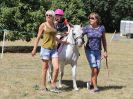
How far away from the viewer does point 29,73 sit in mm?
14266

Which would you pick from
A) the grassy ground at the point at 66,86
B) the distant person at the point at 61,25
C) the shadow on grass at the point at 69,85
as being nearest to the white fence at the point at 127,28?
the grassy ground at the point at 66,86

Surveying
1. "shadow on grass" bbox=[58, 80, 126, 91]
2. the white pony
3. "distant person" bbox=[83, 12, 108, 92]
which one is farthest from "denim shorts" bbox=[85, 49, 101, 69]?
"shadow on grass" bbox=[58, 80, 126, 91]

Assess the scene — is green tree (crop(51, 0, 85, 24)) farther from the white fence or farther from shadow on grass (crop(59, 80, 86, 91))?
shadow on grass (crop(59, 80, 86, 91))

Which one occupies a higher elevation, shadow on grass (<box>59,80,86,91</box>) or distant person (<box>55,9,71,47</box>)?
distant person (<box>55,9,71,47</box>)

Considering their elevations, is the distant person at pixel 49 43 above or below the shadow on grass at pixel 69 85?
above

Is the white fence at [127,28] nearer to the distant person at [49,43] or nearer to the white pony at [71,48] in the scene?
the white pony at [71,48]

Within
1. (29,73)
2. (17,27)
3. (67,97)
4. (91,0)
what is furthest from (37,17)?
(91,0)

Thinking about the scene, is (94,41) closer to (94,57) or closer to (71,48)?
(94,57)

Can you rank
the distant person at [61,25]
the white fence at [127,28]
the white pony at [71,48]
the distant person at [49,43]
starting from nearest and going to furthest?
the distant person at [49,43]
the white pony at [71,48]
the distant person at [61,25]
the white fence at [127,28]

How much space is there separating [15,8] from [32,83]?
1377 cm

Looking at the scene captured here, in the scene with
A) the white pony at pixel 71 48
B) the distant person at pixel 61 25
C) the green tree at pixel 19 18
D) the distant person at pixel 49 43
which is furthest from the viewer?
the green tree at pixel 19 18

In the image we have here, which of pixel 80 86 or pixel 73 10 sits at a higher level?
pixel 73 10

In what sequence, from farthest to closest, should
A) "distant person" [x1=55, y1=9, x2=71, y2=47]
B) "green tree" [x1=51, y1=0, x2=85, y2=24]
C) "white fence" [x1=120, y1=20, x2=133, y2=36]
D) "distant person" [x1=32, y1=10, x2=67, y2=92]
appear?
"white fence" [x1=120, y1=20, x2=133, y2=36] < "green tree" [x1=51, y1=0, x2=85, y2=24] < "distant person" [x1=55, y1=9, x2=71, y2=47] < "distant person" [x1=32, y1=10, x2=67, y2=92]

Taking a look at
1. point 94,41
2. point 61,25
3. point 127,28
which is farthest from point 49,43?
point 127,28
